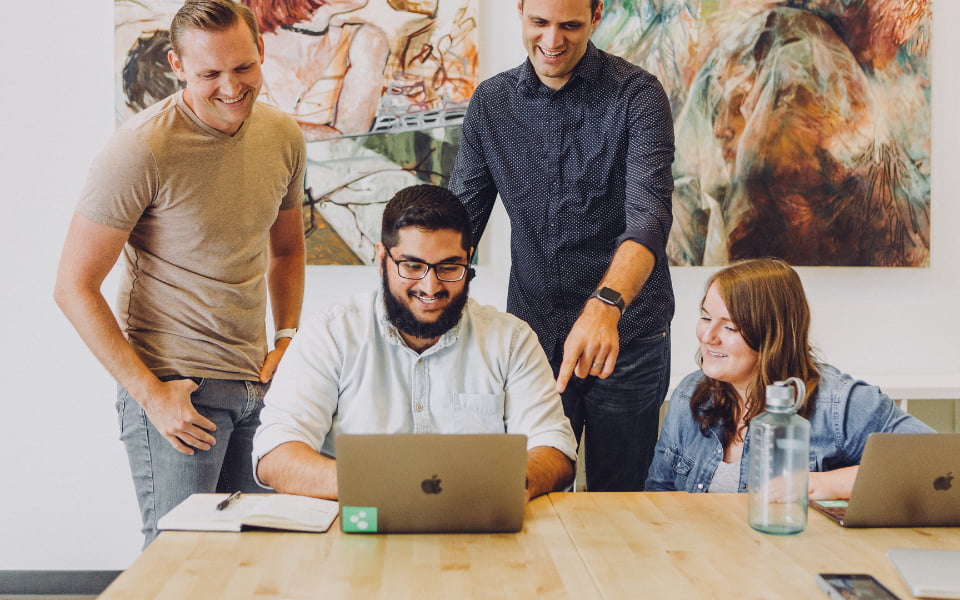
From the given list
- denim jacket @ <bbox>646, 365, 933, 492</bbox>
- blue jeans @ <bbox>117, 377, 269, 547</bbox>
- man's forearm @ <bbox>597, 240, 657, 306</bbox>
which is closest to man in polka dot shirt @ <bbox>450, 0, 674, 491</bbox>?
man's forearm @ <bbox>597, 240, 657, 306</bbox>

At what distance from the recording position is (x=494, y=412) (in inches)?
76.6

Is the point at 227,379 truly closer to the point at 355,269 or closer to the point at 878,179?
the point at 355,269

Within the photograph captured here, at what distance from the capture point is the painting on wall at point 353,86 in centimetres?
298

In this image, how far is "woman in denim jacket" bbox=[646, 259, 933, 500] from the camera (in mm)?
1878

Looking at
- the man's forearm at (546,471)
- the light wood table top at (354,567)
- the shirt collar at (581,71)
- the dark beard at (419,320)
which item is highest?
the shirt collar at (581,71)

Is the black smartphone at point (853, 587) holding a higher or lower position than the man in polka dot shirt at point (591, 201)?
lower

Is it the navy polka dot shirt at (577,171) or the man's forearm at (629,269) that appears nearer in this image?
the man's forearm at (629,269)

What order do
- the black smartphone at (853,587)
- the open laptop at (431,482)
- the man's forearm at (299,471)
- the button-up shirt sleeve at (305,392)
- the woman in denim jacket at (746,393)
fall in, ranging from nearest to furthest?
1. the black smartphone at (853,587)
2. the open laptop at (431,482)
3. the man's forearm at (299,471)
4. the button-up shirt sleeve at (305,392)
5. the woman in denim jacket at (746,393)

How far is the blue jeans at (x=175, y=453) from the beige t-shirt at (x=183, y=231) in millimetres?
50

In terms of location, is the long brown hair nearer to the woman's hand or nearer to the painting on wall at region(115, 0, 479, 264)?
the woman's hand

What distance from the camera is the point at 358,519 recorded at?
1.38 meters

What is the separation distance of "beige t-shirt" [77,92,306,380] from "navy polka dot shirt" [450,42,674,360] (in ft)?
1.99

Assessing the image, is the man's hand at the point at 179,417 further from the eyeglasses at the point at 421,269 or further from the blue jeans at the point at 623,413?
the blue jeans at the point at 623,413

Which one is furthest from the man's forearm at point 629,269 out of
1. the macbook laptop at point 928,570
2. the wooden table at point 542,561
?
the macbook laptop at point 928,570
